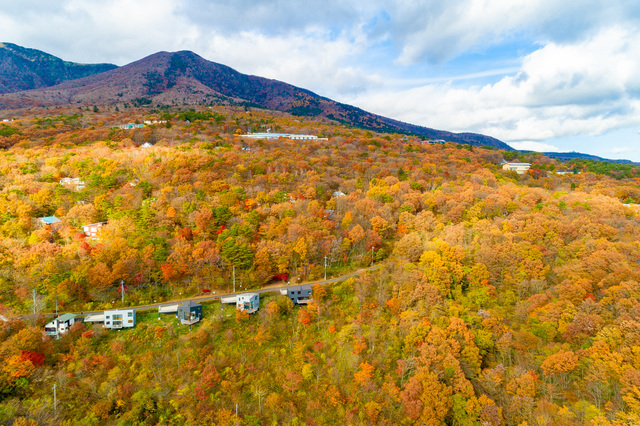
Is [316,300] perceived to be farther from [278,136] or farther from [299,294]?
[278,136]

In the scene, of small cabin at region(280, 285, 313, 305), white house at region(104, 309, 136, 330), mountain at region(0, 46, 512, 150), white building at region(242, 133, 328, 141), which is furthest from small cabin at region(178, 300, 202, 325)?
mountain at region(0, 46, 512, 150)

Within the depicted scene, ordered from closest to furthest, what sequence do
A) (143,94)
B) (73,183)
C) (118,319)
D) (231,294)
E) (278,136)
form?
1. (118,319)
2. (231,294)
3. (73,183)
4. (278,136)
5. (143,94)

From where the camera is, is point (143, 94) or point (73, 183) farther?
point (143, 94)

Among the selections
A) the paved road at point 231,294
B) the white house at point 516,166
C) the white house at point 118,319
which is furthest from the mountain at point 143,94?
the white house at point 118,319

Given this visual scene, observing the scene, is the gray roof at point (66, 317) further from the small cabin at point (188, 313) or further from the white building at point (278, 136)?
the white building at point (278, 136)

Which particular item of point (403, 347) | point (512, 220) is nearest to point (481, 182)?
point (512, 220)

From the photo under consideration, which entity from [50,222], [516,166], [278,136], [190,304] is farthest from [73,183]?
[516,166]
